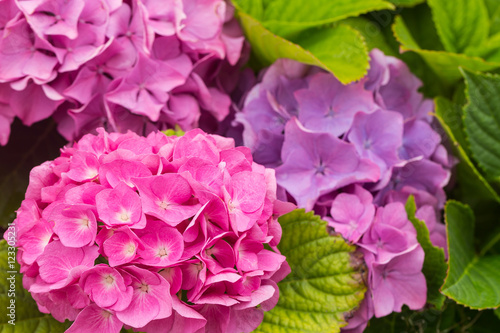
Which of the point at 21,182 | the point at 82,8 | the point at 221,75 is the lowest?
the point at 21,182

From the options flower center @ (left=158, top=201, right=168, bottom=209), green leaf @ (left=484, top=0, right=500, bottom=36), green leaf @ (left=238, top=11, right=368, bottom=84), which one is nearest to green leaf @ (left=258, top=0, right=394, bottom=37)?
green leaf @ (left=238, top=11, right=368, bottom=84)

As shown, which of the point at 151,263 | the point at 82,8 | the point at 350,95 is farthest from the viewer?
the point at 350,95

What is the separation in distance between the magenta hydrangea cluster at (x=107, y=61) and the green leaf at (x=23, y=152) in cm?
6

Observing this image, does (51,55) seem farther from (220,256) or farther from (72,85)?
(220,256)

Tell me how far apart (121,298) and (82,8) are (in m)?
0.36

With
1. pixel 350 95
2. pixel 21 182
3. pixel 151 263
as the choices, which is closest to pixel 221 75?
pixel 350 95

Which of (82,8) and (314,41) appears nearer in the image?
(82,8)

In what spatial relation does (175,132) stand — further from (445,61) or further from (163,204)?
(445,61)

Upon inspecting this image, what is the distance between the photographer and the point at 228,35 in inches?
32.2

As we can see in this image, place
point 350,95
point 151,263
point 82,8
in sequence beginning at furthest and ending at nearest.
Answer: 1. point 350,95
2. point 82,8
3. point 151,263

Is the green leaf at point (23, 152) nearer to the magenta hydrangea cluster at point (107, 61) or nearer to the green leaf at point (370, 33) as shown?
the magenta hydrangea cluster at point (107, 61)

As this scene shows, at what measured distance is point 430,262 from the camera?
708 mm

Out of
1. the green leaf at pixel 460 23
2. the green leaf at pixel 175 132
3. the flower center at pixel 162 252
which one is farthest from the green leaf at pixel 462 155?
the flower center at pixel 162 252

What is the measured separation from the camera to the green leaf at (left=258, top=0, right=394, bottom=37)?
773 millimetres
